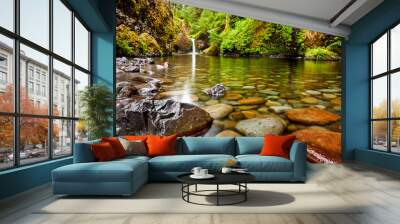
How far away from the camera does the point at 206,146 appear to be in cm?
760

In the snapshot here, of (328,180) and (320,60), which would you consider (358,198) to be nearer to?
(328,180)

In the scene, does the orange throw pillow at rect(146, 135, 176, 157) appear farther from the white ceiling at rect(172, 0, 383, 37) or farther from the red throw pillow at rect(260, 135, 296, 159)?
the white ceiling at rect(172, 0, 383, 37)

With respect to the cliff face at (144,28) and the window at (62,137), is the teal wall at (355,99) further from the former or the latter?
the window at (62,137)

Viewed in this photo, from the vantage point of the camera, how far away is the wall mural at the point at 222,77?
1036 cm

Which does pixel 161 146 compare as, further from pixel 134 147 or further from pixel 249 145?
pixel 249 145

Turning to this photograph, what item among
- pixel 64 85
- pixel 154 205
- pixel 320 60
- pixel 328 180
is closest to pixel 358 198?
pixel 328 180

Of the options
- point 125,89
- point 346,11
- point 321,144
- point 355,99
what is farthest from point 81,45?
point 355,99

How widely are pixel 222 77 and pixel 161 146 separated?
3.85 meters

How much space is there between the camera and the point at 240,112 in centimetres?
1045

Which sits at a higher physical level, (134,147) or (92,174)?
(134,147)

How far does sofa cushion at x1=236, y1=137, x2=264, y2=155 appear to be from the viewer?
7.54 metres

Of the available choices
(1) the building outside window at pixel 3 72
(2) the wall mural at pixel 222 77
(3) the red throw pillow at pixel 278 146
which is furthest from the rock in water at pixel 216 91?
(1) the building outside window at pixel 3 72

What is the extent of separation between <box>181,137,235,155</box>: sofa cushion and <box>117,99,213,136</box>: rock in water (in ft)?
8.50

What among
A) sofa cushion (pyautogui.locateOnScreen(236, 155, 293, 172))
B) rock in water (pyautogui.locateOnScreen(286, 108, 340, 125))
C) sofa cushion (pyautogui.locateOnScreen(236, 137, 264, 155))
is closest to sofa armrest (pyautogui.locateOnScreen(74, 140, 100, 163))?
sofa cushion (pyautogui.locateOnScreen(236, 155, 293, 172))
